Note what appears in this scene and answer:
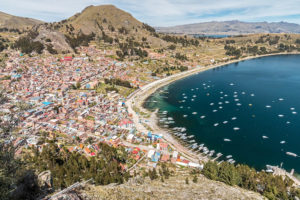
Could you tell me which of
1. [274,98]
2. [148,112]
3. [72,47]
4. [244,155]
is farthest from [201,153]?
[72,47]

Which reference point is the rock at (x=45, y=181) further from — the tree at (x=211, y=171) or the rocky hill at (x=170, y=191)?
the tree at (x=211, y=171)

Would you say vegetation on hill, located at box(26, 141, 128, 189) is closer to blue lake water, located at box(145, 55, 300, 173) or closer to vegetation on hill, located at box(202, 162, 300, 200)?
vegetation on hill, located at box(202, 162, 300, 200)

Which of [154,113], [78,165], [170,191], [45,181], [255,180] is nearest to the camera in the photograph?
[45,181]

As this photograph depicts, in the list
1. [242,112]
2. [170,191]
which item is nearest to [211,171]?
[170,191]

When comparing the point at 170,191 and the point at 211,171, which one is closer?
the point at 170,191

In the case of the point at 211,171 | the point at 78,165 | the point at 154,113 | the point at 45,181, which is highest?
the point at 45,181

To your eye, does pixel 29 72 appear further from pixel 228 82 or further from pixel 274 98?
pixel 274 98

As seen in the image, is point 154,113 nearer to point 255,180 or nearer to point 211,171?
point 211,171
